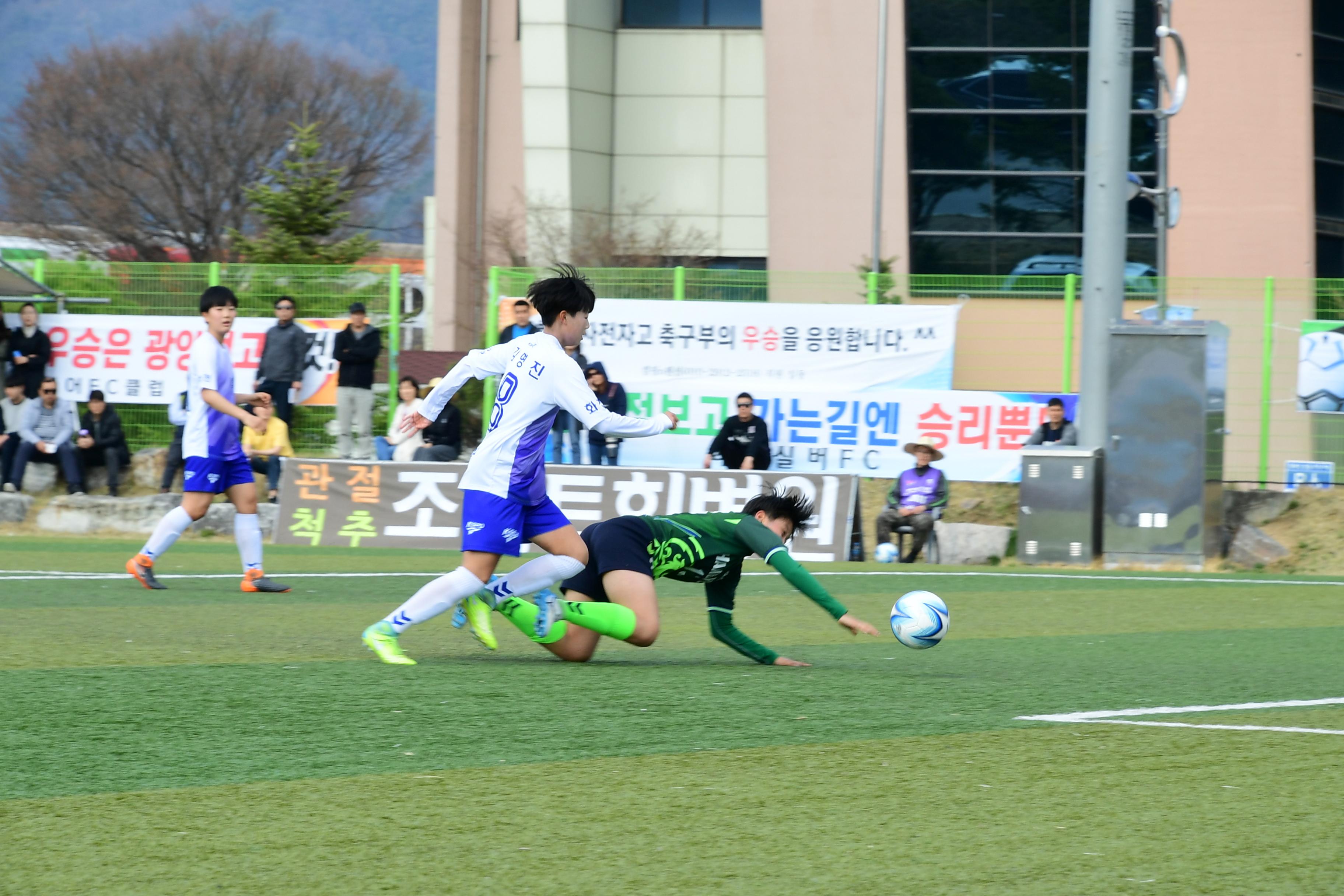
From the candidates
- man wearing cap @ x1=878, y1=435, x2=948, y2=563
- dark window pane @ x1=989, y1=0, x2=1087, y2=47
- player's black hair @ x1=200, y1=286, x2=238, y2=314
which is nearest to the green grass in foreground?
player's black hair @ x1=200, y1=286, x2=238, y2=314

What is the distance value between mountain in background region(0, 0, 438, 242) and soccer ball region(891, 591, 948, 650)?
15083 centimetres

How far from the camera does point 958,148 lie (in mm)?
26812

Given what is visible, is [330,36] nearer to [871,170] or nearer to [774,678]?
[871,170]

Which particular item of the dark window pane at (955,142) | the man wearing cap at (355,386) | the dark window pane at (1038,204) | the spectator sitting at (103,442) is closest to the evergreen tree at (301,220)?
the spectator sitting at (103,442)

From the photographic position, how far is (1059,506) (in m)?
15.3

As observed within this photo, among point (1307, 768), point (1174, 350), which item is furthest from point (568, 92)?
point (1307, 768)

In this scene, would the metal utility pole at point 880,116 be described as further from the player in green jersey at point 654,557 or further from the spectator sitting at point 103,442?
the player in green jersey at point 654,557

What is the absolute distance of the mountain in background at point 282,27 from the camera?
154 m

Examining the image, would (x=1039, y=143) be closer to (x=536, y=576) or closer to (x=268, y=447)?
(x=268, y=447)

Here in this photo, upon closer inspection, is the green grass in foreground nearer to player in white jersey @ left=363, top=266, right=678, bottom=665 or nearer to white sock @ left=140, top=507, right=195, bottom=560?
player in white jersey @ left=363, top=266, right=678, bottom=665

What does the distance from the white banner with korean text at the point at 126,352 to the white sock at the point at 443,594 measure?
12.8 meters

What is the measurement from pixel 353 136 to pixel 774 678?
62.9 metres

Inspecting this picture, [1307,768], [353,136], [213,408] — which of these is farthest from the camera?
[353,136]

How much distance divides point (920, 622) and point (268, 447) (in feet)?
39.2
